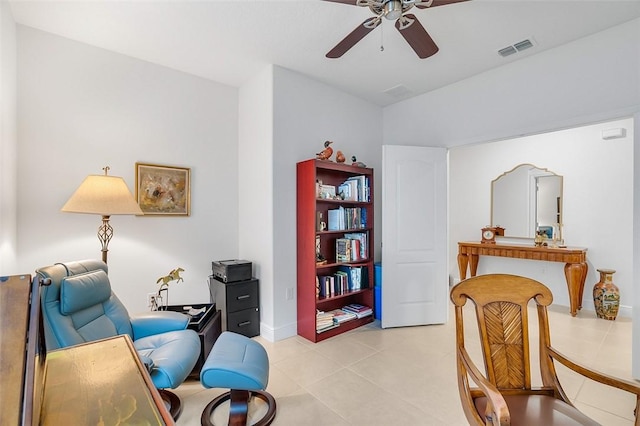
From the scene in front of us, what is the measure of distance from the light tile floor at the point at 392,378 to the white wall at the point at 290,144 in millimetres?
566

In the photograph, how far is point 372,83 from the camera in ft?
12.3

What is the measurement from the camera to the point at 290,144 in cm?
341

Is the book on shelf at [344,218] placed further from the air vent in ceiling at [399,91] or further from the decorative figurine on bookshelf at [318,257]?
the air vent in ceiling at [399,91]

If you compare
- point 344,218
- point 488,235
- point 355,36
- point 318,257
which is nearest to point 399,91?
point 344,218

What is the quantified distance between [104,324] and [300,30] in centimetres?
282

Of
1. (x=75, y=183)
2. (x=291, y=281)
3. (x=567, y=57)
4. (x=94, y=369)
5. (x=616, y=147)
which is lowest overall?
(x=291, y=281)

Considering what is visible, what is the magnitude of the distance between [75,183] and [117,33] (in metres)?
1.41

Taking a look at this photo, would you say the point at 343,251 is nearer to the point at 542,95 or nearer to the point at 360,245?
the point at 360,245

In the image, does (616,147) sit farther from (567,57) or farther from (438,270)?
(438,270)

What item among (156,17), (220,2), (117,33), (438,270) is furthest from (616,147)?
(117,33)

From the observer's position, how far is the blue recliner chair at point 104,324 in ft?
5.95

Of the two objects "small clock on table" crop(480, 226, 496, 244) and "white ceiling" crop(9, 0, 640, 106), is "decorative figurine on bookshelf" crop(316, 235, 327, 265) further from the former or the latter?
"small clock on table" crop(480, 226, 496, 244)

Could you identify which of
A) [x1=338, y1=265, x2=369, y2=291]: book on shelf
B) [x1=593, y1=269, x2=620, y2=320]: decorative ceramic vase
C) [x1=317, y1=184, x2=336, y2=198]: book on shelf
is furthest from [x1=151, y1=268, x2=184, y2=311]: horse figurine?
[x1=593, y1=269, x2=620, y2=320]: decorative ceramic vase

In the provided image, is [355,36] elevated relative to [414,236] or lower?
elevated
